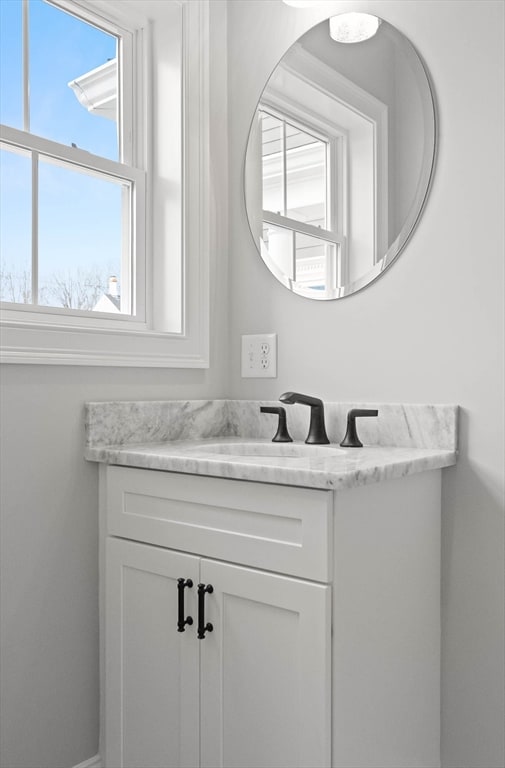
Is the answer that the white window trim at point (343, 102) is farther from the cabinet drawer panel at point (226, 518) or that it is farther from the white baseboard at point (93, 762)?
the white baseboard at point (93, 762)

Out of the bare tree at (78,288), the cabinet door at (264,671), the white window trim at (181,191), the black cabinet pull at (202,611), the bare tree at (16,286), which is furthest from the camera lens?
the white window trim at (181,191)

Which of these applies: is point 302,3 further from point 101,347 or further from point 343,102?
point 101,347

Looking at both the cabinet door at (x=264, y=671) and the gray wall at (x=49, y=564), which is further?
the gray wall at (x=49, y=564)

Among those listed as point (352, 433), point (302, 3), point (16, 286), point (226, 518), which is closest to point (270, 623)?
point (226, 518)

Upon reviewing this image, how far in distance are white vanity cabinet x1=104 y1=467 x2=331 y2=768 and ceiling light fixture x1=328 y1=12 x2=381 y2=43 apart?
1169 mm

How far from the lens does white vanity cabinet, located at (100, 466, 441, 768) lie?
119 centimetres

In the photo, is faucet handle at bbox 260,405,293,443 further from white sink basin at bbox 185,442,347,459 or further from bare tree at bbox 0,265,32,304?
bare tree at bbox 0,265,32,304

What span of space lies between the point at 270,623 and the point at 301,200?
109 cm

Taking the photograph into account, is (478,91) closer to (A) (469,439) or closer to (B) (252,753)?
(A) (469,439)

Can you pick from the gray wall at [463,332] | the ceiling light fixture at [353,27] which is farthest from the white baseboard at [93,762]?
the ceiling light fixture at [353,27]

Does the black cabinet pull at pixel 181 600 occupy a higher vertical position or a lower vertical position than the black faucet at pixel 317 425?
lower

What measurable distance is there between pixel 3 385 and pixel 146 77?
1017 millimetres

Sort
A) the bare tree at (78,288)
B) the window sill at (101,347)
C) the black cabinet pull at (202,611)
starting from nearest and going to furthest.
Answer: the black cabinet pull at (202,611) → the window sill at (101,347) → the bare tree at (78,288)

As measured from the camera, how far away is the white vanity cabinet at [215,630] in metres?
1.19
